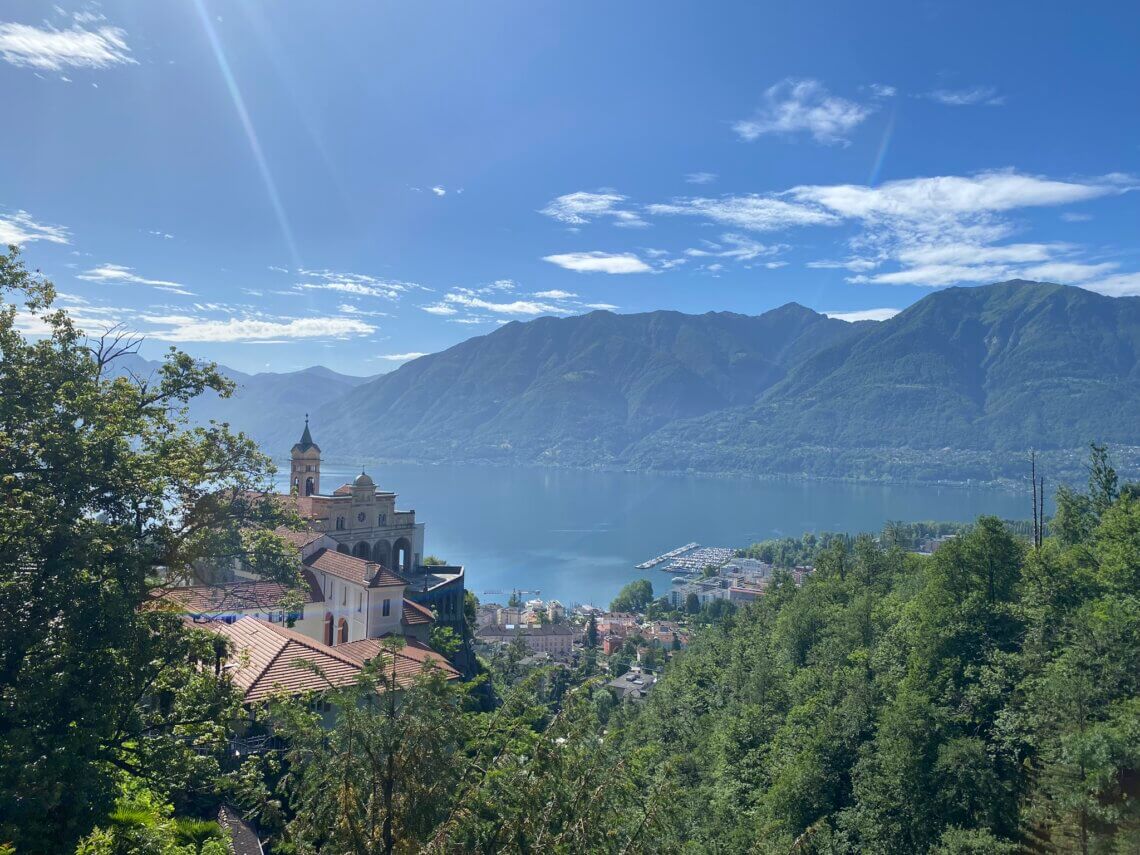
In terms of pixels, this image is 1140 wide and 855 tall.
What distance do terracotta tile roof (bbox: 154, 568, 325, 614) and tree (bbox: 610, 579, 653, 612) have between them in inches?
2360

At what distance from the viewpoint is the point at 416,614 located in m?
21.6

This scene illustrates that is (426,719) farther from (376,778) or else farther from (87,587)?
(87,587)

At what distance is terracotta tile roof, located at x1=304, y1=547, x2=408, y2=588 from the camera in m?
19.8

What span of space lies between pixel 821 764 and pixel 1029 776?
3.66 m

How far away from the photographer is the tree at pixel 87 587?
6160mm

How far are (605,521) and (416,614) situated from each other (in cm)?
12511

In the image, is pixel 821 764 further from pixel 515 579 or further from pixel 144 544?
pixel 515 579

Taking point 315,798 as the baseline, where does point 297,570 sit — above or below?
above

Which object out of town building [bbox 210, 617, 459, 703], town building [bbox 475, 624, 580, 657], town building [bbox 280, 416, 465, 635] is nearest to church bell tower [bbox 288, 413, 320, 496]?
town building [bbox 280, 416, 465, 635]

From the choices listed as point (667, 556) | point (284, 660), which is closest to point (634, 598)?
point (667, 556)

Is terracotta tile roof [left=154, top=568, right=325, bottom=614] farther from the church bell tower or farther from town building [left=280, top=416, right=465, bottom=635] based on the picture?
the church bell tower

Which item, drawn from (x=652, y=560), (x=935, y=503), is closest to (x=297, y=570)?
(x=652, y=560)

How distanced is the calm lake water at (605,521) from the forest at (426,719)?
70.3 m

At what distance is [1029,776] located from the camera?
1220cm
